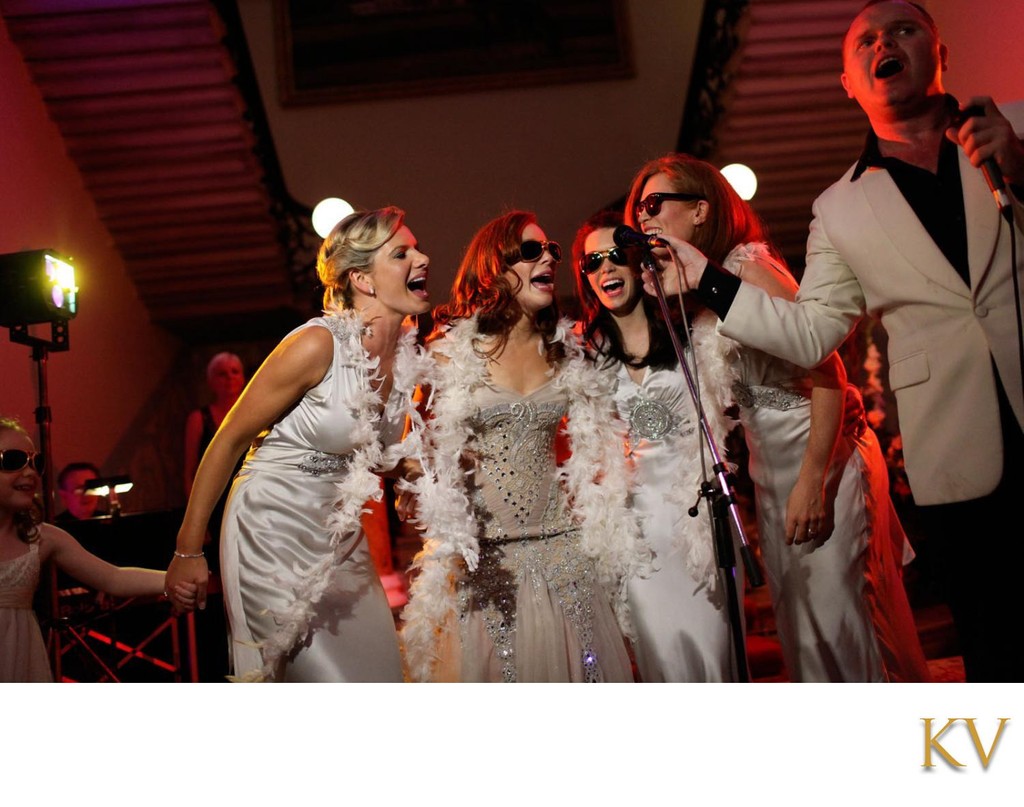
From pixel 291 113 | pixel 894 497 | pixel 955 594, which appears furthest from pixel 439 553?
pixel 291 113

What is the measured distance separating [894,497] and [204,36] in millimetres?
5086

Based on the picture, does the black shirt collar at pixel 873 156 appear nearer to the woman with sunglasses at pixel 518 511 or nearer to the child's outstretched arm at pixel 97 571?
the woman with sunglasses at pixel 518 511

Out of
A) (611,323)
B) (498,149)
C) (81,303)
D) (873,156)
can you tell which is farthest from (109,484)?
(498,149)

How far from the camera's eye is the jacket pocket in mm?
1956

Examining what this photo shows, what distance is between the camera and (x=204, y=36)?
6.37m

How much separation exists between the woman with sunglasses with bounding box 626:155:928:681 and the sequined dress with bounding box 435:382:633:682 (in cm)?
49

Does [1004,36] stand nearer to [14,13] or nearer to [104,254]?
[14,13]

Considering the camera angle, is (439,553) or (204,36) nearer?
(439,553)

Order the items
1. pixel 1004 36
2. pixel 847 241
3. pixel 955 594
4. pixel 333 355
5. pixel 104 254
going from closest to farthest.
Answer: pixel 955 594, pixel 847 241, pixel 333 355, pixel 1004 36, pixel 104 254

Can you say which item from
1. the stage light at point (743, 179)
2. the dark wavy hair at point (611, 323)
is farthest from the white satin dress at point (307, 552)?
the stage light at point (743, 179)

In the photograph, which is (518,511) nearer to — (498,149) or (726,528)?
(726,528)

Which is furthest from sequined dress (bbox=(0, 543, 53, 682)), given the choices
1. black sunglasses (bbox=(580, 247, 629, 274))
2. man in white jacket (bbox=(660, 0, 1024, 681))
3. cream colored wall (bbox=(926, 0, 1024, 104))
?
cream colored wall (bbox=(926, 0, 1024, 104))

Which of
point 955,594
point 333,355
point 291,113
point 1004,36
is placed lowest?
point 955,594

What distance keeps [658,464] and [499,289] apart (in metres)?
0.71
